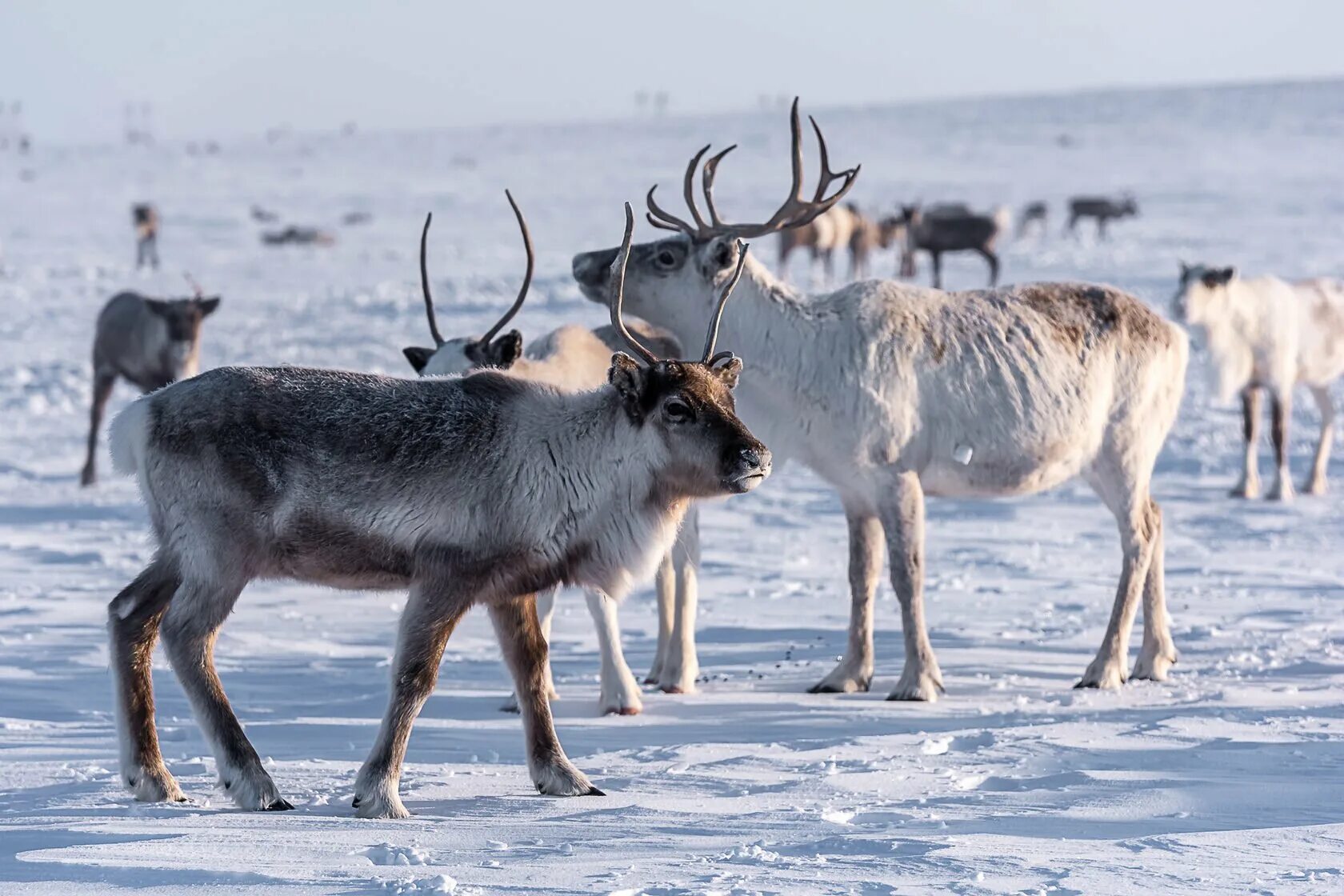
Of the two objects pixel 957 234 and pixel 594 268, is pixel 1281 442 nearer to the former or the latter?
pixel 594 268

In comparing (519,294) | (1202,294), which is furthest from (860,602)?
(1202,294)

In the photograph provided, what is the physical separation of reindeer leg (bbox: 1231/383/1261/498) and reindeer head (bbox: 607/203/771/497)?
8.56 meters

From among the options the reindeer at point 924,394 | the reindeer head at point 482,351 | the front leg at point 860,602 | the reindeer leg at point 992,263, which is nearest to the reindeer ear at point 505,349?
the reindeer head at point 482,351

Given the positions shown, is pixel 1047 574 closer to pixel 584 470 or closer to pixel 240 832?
pixel 584 470

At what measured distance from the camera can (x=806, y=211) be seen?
25.4 feet

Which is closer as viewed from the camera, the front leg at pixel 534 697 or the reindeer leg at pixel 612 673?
the front leg at pixel 534 697

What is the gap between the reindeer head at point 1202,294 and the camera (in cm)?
1320

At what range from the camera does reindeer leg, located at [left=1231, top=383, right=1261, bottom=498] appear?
41.9 ft

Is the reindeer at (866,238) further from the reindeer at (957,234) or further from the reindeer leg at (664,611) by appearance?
the reindeer leg at (664,611)

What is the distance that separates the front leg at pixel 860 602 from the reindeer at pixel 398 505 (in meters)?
2.12

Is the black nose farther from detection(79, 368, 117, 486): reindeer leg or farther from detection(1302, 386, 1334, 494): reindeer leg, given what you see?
detection(1302, 386, 1334, 494): reindeer leg

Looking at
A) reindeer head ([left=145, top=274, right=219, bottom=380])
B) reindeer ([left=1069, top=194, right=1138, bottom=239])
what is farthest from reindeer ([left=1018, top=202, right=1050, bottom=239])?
reindeer head ([left=145, top=274, right=219, bottom=380])

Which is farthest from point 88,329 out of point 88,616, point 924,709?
point 924,709

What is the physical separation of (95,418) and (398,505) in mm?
9445
